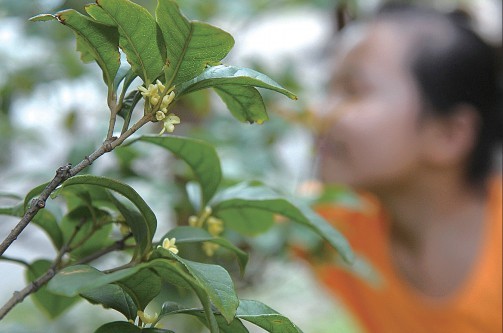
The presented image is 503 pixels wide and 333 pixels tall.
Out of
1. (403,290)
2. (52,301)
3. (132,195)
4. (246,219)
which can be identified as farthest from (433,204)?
(132,195)

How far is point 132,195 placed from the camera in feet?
1.27

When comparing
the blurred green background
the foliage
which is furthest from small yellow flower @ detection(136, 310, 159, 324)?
the blurred green background

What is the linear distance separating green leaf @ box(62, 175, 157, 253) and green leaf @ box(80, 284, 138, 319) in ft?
0.09

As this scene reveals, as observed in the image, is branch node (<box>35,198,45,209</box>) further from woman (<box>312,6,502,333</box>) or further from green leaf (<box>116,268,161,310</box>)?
woman (<box>312,6,502,333</box>)

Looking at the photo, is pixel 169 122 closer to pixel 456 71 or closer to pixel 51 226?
pixel 51 226

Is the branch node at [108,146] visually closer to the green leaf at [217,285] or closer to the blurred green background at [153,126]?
the green leaf at [217,285]

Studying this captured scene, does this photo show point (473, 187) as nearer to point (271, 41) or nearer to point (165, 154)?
point (165, 154)

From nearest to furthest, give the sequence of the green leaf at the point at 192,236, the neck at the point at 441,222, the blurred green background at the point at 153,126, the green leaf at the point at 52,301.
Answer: the green leaf at the point at 192,236 → the green leaf at the point at 52,301 → the blurred green background at the point at 153,126 → the neck at the point at 441,222

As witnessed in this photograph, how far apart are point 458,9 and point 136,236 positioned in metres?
1.31

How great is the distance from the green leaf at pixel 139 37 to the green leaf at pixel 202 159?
11cm

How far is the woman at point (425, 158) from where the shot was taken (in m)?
1.28

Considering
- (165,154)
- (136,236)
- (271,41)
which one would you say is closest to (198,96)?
(165,154)

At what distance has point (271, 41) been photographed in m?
2.60

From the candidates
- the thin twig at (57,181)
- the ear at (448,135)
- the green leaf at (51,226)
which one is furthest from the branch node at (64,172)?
the ear at (448,135)
